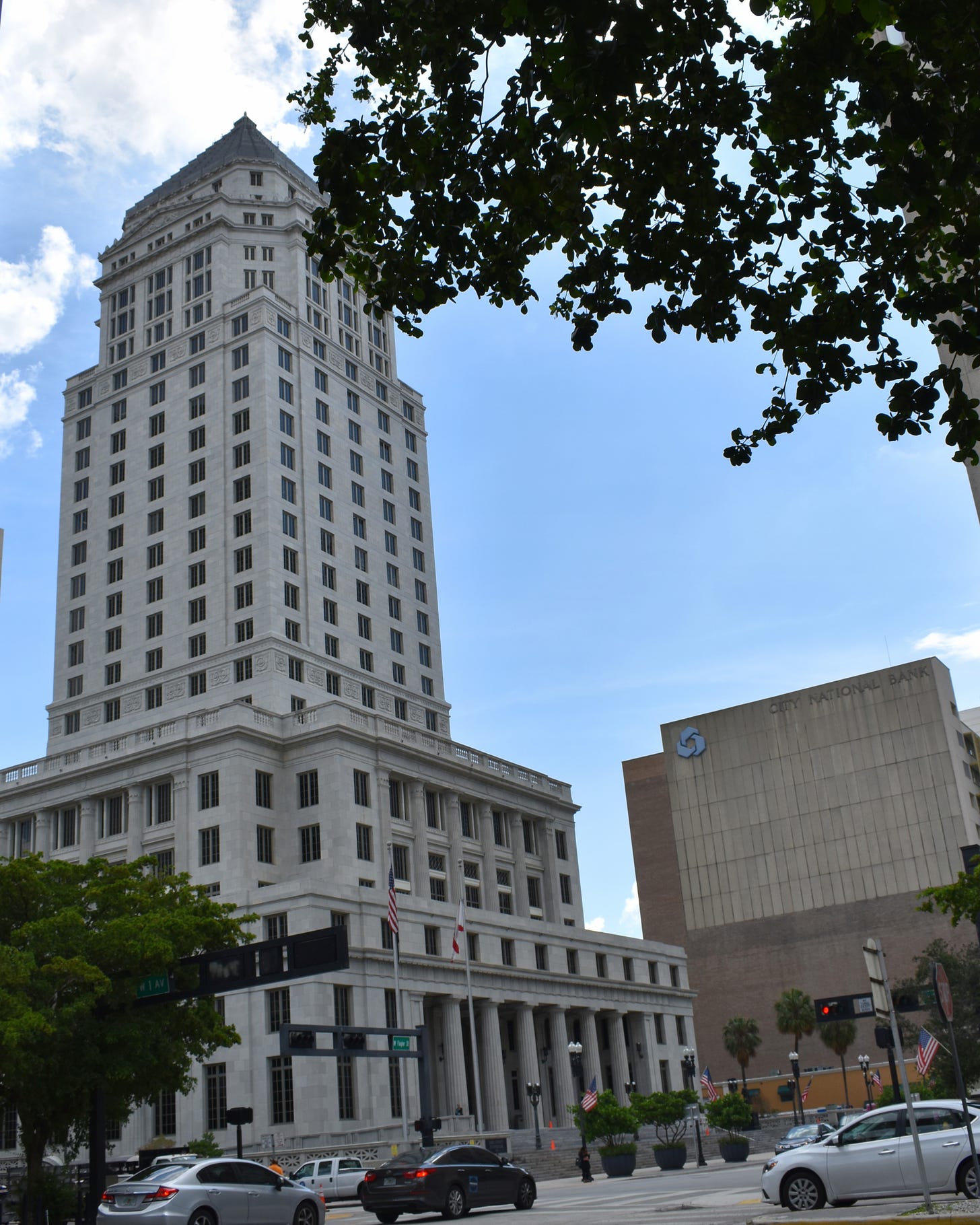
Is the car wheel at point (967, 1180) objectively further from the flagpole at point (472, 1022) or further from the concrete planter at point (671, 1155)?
the flagpole at point (472, 1022)

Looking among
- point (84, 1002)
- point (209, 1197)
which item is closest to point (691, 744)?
point (84, 1002)

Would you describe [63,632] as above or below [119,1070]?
above

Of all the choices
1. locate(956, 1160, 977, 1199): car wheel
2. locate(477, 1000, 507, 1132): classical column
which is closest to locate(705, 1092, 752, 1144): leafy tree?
locate(477, 1000, 507, 1132): classical column

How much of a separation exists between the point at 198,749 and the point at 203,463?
23.2 meters

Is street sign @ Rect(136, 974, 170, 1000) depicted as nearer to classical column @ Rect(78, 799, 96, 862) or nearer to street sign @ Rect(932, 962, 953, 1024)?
street sign @ Rect(932, 962, 953, 1024)

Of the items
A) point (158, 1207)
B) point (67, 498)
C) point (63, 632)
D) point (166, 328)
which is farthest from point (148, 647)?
point (158, 1207)

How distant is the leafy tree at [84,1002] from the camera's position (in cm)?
2962

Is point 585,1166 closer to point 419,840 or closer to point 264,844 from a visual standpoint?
point 264,844

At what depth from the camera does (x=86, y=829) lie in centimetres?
7575

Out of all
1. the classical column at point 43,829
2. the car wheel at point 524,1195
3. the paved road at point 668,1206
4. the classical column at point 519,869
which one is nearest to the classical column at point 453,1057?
the classical column at point 519,869

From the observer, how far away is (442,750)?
81.8 metres

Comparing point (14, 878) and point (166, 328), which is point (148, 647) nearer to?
Result: point (166, 328)

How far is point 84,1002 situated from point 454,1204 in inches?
392

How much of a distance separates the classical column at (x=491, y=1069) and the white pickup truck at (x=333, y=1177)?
2579 centimetres
